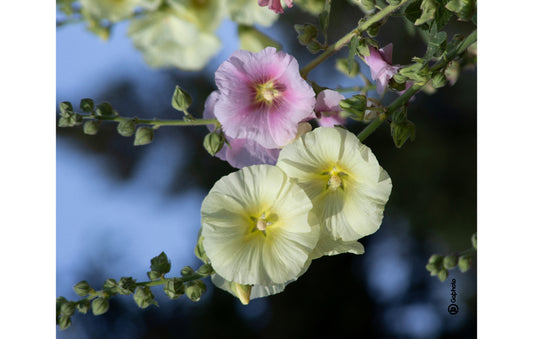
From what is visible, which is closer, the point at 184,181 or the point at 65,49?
the point at 65,49

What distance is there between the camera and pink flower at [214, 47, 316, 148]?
411 millimetres

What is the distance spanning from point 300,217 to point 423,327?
63 cm

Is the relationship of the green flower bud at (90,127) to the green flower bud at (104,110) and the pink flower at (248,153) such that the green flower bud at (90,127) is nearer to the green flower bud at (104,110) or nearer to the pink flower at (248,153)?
the green flower bud at (104,110)

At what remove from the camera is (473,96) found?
35.0 inches

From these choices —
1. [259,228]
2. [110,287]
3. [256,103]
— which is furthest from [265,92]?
[110,287]

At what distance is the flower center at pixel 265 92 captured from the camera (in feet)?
1.43

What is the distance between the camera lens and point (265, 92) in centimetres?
44

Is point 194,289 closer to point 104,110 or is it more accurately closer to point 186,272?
point 186,272

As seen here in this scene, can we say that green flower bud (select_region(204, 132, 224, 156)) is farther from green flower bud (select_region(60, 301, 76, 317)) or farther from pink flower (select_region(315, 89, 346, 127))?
green flower bud (select_region(60, 301, 76, 317))

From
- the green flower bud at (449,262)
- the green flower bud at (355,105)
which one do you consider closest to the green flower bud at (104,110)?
the green flower bud at (355,105)

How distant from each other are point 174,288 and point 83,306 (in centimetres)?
10

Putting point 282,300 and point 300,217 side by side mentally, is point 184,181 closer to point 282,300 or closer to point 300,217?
point 282,300
